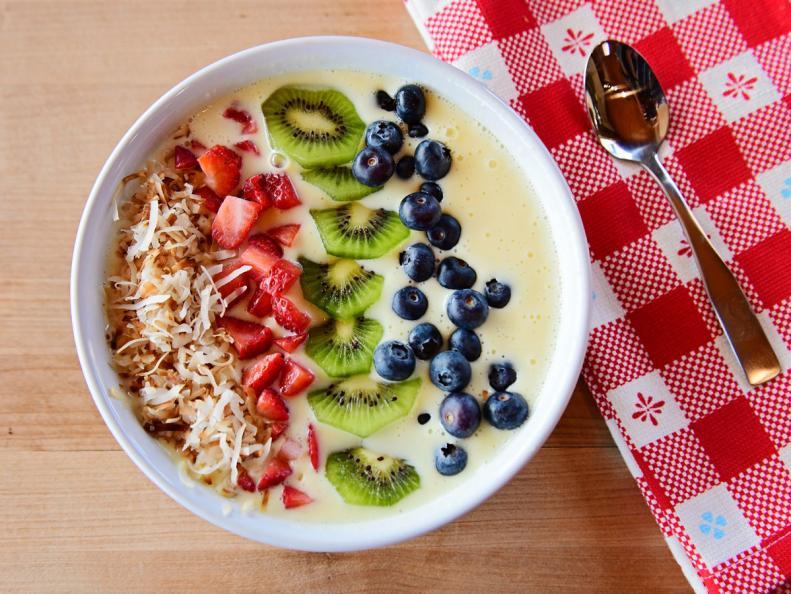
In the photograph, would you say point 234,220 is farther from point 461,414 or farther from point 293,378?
point 461,414

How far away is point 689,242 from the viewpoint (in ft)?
4.79

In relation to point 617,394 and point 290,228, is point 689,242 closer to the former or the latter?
point 617,394

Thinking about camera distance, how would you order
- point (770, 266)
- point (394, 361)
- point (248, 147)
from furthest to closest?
point (770, 266) < point (248, 147) < point (394, 361)

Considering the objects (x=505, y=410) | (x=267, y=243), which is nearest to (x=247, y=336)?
(x=267, y=243)

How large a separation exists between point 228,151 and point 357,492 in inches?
26.1

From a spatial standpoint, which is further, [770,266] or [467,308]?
[770,266]

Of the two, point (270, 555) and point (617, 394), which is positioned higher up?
point (617, 394)

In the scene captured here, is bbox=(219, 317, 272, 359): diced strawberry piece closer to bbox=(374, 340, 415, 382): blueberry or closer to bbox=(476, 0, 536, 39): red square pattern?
bbox=(374, 340, 415, 382): blueberry

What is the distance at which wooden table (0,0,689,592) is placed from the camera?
59.2 inches

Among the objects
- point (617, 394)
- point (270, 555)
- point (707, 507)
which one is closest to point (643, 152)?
point (617, 394)

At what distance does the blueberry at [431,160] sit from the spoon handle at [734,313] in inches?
20.1

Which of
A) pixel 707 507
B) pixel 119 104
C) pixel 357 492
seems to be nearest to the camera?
pixel 357 492

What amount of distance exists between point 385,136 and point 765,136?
2.59 ft

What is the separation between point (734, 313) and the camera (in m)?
1.45
